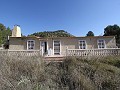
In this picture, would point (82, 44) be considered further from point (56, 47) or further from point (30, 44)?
point (30, 44)

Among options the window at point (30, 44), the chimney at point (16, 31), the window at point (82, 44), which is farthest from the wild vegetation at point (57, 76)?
the chimney at point (16, 31)

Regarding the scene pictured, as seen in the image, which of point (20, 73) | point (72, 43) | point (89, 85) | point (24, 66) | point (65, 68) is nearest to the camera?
point (89, 85)

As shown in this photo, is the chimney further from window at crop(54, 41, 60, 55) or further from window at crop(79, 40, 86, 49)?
window at crop(79, 40, 86, 49)

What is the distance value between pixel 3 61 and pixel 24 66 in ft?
4.01

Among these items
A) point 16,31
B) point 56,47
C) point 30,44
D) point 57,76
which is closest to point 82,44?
point 56,47

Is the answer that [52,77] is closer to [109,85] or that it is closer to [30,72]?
[30,72]

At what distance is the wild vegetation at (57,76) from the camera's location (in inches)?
240

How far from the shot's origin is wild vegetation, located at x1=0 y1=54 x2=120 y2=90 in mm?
6105

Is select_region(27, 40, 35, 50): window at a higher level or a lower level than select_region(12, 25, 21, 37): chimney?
lower

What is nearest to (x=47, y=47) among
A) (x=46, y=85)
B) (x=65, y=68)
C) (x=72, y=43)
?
(x=72, y=43)

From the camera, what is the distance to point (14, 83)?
6.01 meters

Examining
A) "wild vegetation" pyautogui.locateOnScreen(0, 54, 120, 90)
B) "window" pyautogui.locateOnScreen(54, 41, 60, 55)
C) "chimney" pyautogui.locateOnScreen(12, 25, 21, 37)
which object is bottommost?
"wild vegetation" pyautogui.locateOnScreen(0, 54, 120, 90)

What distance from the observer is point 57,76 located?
7.34 meters

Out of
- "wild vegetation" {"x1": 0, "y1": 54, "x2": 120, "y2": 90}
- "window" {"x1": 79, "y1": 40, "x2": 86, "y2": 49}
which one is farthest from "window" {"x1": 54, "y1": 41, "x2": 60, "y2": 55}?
"wild vegetation" {"x1": 0, "y1": 54, "x2": 120, "y2": 90}
